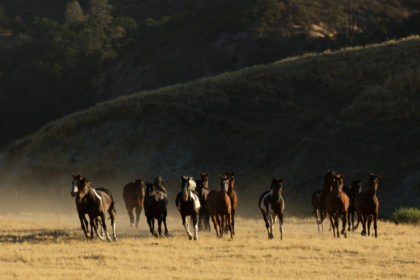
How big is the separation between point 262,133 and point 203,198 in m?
32.7

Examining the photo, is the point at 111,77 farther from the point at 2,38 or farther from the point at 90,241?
the point at 90,241

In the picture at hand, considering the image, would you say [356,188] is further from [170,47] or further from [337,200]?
[170,47]

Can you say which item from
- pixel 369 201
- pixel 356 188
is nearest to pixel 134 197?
pixel 356 188

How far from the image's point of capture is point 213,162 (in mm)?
56188

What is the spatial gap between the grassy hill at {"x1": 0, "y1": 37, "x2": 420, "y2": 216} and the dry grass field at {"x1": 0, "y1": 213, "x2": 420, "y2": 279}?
2121 centimetres

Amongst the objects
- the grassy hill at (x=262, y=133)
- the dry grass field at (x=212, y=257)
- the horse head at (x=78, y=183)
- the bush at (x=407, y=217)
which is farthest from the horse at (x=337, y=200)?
the grassy hill at (x=262, y=133)

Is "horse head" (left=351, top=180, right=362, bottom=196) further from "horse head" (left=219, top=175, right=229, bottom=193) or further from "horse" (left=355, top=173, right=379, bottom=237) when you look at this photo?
"horse head" (left=219, top=175, right=229, bottom=193)

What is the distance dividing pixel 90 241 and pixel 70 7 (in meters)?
102

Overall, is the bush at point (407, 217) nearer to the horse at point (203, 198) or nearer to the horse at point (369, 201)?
the horse at point (369, 201)

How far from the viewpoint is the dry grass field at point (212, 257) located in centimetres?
1683

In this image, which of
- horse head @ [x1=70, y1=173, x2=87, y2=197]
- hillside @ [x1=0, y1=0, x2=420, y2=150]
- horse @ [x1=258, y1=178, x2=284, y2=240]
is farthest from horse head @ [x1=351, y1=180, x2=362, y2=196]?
hillside @ [x1=0, y1=0, x2=420, y2=150]

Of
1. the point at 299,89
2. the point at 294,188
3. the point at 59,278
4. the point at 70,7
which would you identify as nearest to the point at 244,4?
the point at 70,7

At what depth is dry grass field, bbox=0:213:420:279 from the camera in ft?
55.2

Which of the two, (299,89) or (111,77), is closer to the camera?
(299,89)
